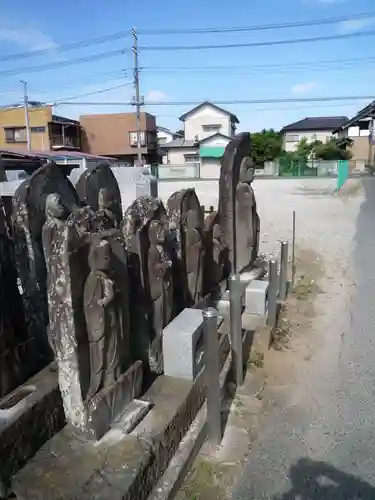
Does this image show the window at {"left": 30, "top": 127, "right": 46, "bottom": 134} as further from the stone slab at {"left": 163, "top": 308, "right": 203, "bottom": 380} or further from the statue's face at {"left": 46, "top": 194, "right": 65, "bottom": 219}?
the stone slab at {"left": 163, "top": 308, "right": 203, "bottom": 380}

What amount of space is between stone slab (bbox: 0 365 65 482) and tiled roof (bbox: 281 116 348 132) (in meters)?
54.8

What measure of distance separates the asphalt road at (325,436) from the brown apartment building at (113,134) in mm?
34504

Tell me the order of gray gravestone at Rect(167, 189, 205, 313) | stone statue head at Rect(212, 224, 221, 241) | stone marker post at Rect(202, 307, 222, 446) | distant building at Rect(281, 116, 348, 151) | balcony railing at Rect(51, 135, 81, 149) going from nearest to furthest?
stone marker post at Rect(202, 307, 222, 446)
gray gravestone at Rect(167, 189, 205, 313)
stone statue head at Rect(212, 224, 221, 241)
balcony railing at Rect(51, 135, 81, 149)
distant building at Rect(281, 116, 348, 151)

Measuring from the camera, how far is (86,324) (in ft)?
9.87

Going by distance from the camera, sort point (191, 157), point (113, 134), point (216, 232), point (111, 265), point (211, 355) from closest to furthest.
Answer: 1. point (111, 265)
2. point (211, 355)
3. point (216, 232)
4. point (113, 134)
5. point (191, 157)

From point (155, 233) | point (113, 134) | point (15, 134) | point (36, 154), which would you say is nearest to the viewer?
point (155, 233)

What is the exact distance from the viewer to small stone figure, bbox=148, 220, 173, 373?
4082 mm

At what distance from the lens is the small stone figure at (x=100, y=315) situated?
2.98 metres

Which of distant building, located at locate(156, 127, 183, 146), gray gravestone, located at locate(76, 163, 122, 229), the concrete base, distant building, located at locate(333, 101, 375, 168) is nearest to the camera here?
the concrete base

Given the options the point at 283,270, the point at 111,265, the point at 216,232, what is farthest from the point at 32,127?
the point at 111,265

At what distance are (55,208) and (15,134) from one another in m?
34.1

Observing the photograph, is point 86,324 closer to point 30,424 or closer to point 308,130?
point 30,424

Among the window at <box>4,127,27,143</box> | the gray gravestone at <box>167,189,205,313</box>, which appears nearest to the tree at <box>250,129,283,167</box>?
the window at <box>4,127,27,143</box>

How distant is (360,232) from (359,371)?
8284 millimetres
